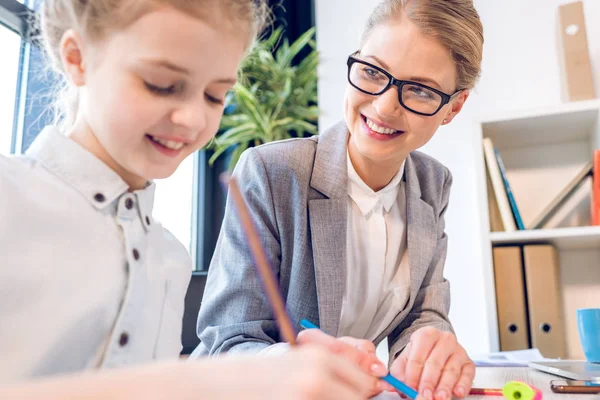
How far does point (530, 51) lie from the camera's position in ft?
7.27

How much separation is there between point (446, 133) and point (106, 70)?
6.18 ft

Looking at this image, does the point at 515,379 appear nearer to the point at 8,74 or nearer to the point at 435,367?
the point at 435,367

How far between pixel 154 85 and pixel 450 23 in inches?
29.1

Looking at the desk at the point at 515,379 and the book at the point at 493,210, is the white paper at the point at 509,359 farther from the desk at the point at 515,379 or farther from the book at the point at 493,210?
the book at the point at 493,210

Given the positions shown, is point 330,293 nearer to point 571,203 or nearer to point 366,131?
point 366,131

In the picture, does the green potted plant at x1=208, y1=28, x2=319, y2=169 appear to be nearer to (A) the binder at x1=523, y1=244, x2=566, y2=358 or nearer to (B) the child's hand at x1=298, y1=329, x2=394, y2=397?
(A) the binder at x1=523, y1=244, x2=566, y2=358

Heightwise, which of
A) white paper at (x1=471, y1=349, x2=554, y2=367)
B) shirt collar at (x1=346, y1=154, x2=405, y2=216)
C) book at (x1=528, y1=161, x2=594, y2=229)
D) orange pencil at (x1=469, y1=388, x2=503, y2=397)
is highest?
Result: book at (x1=528, y1=161, x2=594, y2=229)

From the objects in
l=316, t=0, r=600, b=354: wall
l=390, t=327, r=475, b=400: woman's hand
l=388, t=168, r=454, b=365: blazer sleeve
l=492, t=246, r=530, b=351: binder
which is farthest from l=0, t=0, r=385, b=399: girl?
l=316, t=0, r=600, b=354: wall

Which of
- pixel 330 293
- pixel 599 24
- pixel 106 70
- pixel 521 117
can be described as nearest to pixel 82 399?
pixel 106 70

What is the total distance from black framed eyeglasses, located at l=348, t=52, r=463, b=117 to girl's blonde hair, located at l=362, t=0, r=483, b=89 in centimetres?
8

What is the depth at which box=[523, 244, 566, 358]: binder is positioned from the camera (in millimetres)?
1743

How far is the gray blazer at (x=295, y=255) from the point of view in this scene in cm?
102

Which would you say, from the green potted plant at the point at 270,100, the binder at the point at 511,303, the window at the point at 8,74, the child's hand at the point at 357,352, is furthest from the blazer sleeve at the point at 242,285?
the green potted plant at the point at 270,100

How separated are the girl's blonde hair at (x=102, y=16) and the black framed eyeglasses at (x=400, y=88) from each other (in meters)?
0.44
